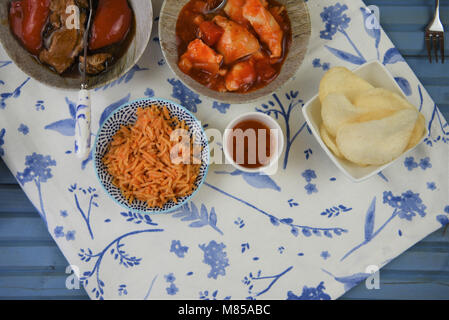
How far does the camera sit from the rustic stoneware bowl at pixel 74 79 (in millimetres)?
1497

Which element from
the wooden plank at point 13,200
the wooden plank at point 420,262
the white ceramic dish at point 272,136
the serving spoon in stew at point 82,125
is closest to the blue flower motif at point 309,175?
the white ceramic dish at point 272,136

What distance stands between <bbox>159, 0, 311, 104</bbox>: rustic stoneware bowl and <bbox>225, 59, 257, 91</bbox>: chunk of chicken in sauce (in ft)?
0.13

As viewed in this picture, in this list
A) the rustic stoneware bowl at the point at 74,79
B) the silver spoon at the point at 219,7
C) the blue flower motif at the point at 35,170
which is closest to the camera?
the rustic stoneware bowl at the point at 74,79

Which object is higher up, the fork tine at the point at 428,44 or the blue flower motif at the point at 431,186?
the fork tine at the point at 428,44

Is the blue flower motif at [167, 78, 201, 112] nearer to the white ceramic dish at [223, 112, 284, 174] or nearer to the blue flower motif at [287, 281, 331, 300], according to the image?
the white ceramic dish at [223, 112, 284, 174]

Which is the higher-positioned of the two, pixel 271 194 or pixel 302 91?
pixel 302 91

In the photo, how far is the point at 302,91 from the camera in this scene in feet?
5.73

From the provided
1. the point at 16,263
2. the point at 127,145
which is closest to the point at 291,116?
the point at 127,145

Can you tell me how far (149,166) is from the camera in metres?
1.58

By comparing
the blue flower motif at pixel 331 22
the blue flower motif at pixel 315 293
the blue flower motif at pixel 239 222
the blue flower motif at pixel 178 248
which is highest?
the blue flower motif at pixel 331 22

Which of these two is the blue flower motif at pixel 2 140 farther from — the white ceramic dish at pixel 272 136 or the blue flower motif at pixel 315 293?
the blue flower motif at pixel 315 293

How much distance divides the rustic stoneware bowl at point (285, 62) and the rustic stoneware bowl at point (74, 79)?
8cm
